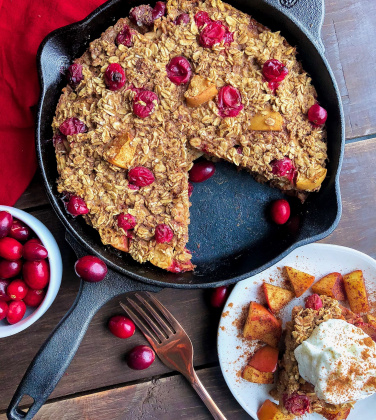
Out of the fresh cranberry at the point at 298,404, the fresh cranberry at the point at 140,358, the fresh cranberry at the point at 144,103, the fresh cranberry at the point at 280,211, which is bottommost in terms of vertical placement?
the fresh cranberry at the point at 298,404

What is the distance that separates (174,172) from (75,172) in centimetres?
57

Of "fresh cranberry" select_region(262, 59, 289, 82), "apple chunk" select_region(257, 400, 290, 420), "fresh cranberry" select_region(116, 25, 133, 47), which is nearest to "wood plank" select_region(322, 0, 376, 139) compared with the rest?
"fresh cranberry" select_region(262, 59, 289, 82)

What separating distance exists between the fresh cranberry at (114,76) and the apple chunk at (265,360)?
1967 mm

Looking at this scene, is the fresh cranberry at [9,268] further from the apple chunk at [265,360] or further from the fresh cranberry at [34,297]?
the apple chunk at [265,360]

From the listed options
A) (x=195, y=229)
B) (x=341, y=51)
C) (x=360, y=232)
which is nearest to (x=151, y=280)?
(x=195, y=229)

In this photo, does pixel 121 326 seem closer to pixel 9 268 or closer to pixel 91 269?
pixel 91 269

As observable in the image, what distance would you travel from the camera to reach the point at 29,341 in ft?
9.64

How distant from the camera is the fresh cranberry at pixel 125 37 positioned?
7.91ft

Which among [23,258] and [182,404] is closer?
[23,258]

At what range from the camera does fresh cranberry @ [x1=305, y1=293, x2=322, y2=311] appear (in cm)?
279

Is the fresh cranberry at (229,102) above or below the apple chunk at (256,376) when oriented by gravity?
above

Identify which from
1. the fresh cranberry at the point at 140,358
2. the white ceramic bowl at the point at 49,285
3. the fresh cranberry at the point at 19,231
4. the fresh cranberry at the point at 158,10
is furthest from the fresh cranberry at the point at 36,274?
the fresh cranberry at the point at 158,10

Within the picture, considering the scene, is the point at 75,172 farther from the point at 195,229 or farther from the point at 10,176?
the point at 195,229

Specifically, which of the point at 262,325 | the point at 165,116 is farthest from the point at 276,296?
the point at 165,116
